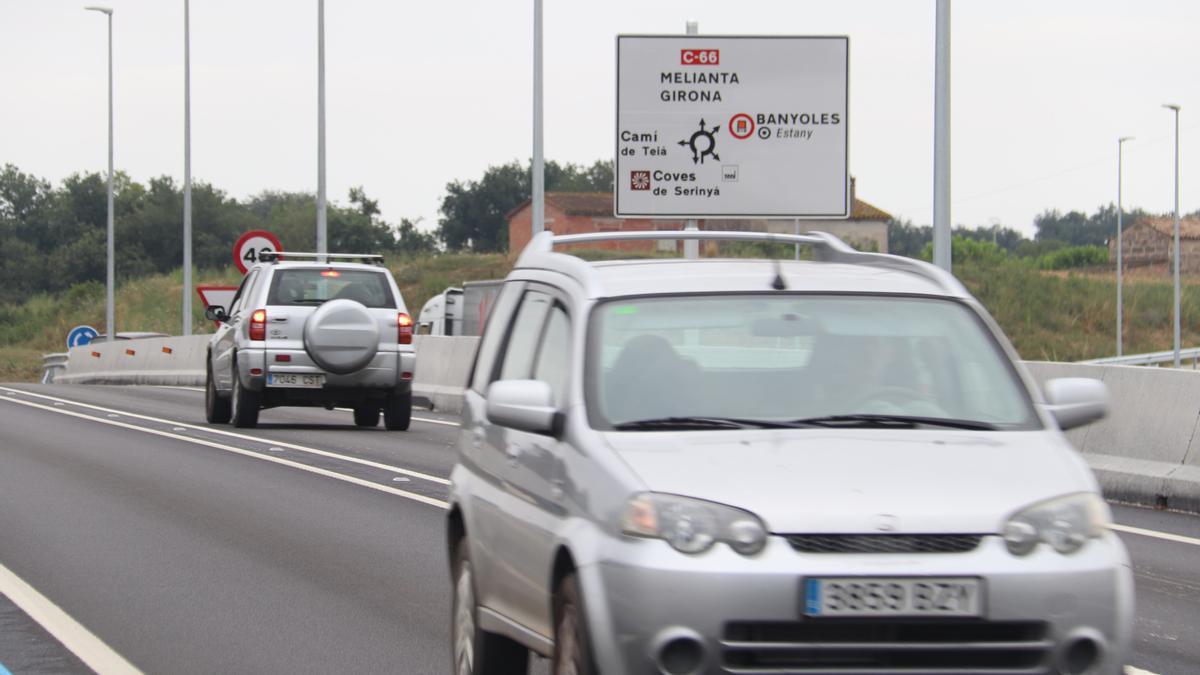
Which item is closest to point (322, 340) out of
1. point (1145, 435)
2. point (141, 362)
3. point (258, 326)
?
point (258, 326)

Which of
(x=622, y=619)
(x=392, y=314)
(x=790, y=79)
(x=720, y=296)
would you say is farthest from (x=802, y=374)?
(x=790, y=79)

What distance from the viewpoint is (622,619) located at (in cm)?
500

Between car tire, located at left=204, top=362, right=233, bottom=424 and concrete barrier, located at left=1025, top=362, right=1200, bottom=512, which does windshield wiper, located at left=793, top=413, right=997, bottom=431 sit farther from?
car tire, located at left=204, top=362, right=233, bottom=424

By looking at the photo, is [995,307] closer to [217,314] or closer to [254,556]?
[217,314]

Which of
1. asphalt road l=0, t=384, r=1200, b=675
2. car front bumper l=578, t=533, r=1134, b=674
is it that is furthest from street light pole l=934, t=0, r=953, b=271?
car front bumper l=578, t=533, r=1134, b=674

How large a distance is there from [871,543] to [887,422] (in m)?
0.83

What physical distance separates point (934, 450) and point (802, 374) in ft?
2.27

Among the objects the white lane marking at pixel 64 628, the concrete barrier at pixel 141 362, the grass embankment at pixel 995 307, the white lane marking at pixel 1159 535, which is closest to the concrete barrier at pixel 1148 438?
the white lane marking at pixel 1159 535

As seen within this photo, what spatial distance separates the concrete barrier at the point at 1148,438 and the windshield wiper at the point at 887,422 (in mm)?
8390

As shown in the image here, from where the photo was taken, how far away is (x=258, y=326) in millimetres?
21000

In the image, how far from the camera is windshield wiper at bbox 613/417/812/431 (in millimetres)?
5664

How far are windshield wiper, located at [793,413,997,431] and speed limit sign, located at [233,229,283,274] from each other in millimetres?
26917

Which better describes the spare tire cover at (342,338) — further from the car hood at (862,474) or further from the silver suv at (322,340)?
the car hood at (862,474)

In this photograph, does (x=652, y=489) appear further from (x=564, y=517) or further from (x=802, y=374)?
(x=802, y=374)
